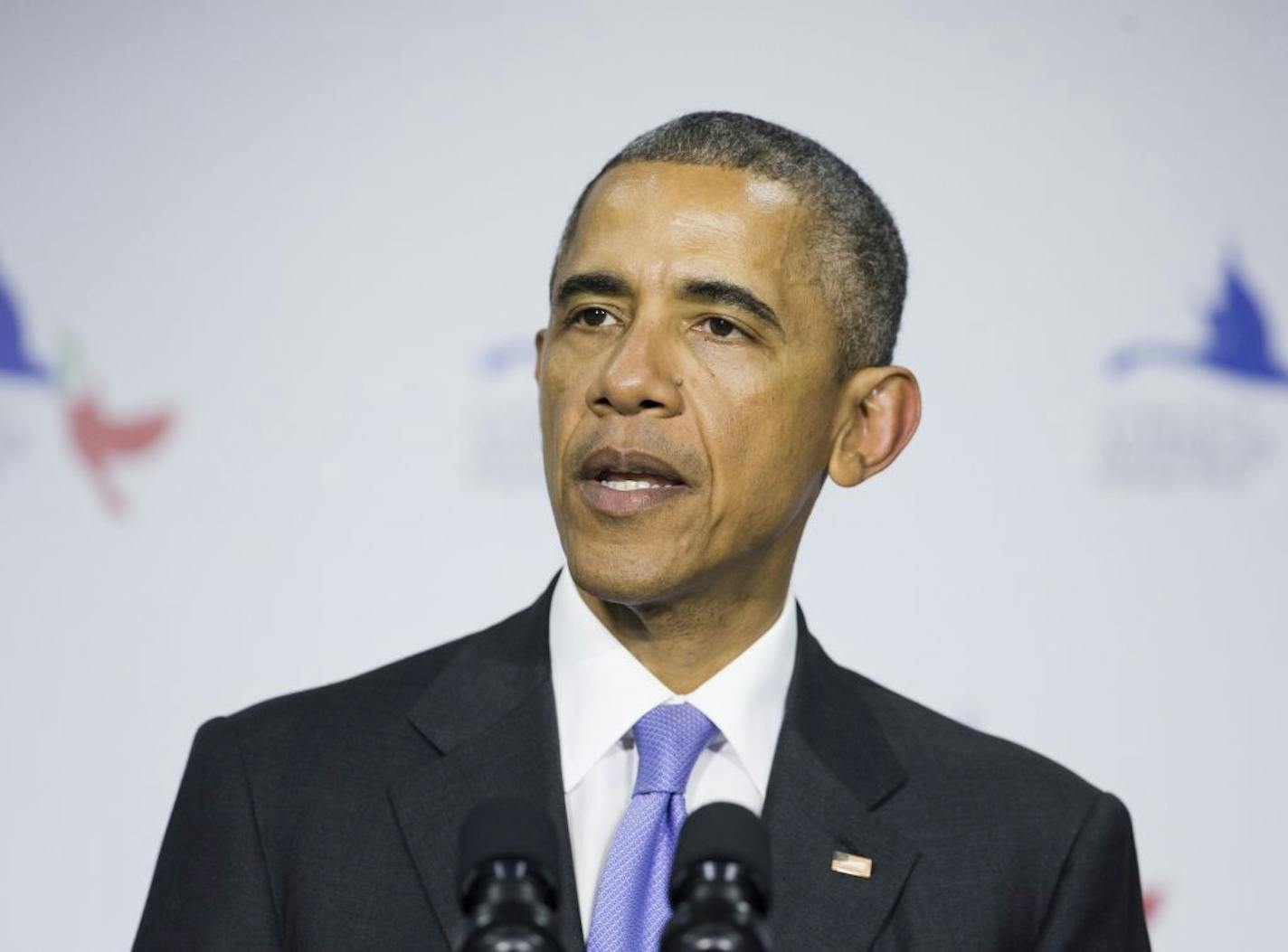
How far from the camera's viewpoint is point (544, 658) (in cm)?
224

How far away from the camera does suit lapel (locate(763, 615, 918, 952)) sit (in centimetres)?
207

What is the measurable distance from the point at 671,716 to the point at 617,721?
0.06 m

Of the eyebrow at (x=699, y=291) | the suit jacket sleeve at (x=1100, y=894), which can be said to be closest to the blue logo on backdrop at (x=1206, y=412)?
the suit jacket sleeve at (x=1100, y=894)

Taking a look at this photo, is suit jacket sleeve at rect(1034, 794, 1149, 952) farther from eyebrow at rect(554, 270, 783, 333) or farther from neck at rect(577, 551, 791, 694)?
eyebrow at rect(554, 270, 783, 333)

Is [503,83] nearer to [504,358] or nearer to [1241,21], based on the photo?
[504,358]

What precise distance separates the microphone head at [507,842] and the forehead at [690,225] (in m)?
Result: 0.85

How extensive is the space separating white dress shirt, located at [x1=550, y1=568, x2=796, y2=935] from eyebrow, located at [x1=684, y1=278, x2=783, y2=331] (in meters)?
0.37

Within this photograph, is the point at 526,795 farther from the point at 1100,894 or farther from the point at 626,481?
the point at 1100,894

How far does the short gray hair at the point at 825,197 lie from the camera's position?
7.39 feet

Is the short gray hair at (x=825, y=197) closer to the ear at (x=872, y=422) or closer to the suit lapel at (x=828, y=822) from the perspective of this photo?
the ear at (x=872, y=422)

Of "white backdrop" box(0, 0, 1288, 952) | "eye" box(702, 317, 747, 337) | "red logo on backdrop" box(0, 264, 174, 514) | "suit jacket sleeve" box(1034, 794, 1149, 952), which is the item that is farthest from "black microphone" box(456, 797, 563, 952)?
"red logo on backdrop" box(0, 264, 174, 514)

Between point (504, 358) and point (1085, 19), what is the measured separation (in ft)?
3.91

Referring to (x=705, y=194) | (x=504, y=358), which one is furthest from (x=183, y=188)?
(x=705, y=194)

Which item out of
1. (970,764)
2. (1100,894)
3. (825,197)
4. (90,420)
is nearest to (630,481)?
(825,197)
